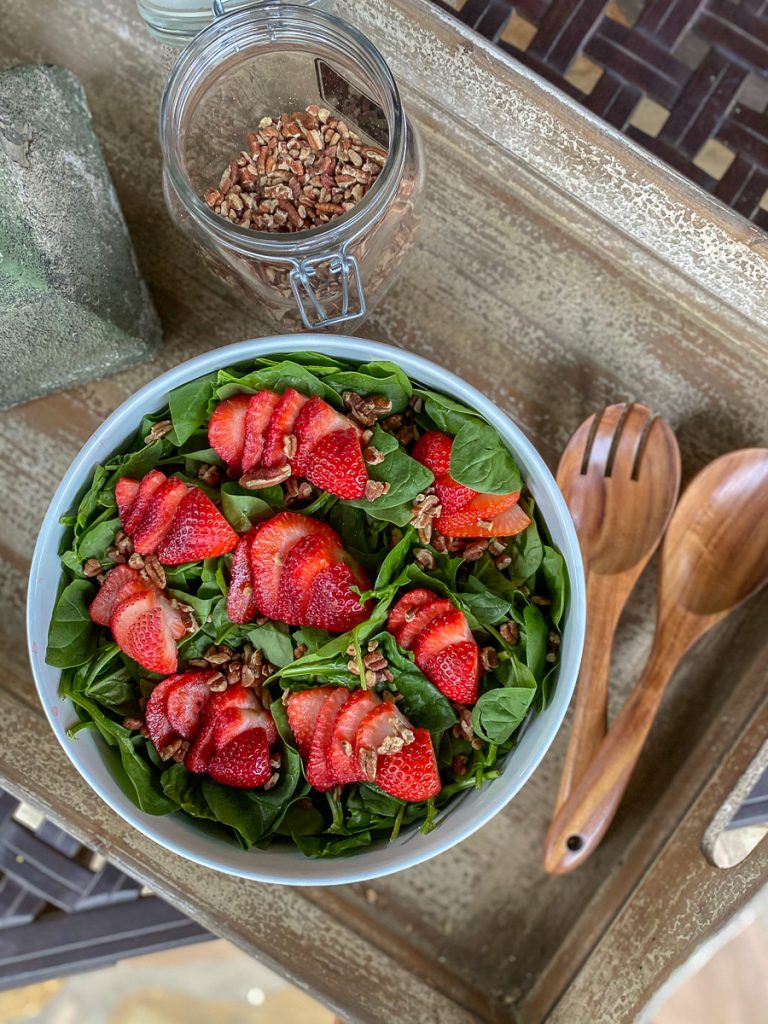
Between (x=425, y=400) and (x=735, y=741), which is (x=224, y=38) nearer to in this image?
(x=425, y=400)

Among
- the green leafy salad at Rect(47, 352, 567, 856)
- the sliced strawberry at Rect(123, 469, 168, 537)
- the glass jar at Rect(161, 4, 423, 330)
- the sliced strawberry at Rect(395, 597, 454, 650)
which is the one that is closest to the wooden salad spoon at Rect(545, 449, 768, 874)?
the green leafy salad at Rect(47, 352, 567, 856)

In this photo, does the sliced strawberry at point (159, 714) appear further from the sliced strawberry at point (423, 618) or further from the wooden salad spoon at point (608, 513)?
the wooden salad spoon at point (608, 513)

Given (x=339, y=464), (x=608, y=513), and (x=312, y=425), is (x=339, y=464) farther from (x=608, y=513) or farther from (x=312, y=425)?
(x=608, y=513)

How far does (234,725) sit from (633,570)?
40 centimetres

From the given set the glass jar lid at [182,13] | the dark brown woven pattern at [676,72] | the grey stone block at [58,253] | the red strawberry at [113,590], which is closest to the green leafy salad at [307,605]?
the red strawberry at [113,590]

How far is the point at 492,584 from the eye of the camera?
76cm

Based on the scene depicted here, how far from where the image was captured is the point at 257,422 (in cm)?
73

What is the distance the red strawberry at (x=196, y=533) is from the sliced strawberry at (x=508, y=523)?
207 millimetres

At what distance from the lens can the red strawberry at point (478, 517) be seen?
0.74 metres

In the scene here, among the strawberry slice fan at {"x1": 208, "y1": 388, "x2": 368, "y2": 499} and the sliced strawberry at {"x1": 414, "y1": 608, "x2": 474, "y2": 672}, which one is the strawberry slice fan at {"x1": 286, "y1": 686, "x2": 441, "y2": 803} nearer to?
the sliced strawberry at {"x1": 414, "y1": 608, "x2": 474, "y2": 672}

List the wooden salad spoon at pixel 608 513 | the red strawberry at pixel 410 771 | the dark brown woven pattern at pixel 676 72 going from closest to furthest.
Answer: the red strawberry at pixel 410 771, the wooden salad spoon at pixel 608 513, the dark brown woven pattern at pixel 676 72

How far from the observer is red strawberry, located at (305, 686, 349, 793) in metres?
0.74

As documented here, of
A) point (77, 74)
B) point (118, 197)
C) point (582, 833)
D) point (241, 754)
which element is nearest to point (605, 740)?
point (582, 833)

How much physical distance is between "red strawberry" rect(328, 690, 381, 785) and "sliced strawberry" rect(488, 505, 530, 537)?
0.54 ft
